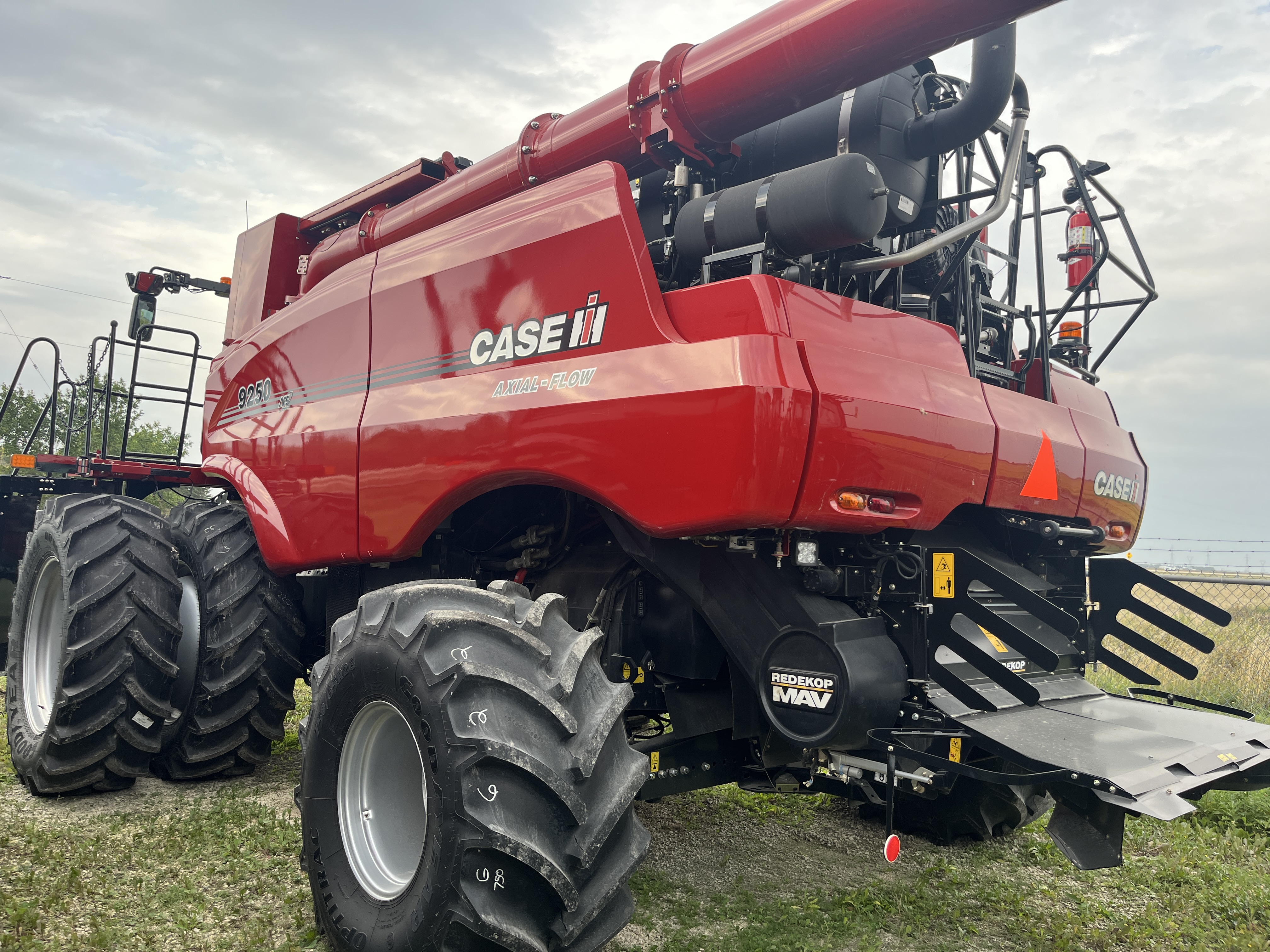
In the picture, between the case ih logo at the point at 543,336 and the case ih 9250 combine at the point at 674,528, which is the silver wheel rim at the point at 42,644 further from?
the case ih logo at the point at 543,336

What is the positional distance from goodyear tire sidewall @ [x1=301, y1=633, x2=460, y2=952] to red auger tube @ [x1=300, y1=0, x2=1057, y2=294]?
216 centimetres

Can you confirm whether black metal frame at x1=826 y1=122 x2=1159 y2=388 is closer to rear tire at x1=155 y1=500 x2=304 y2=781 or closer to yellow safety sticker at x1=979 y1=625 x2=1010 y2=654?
yellow safety sticker at x1=979 y1=625 x2=1010 y2=654

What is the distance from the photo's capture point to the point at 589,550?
3.91 m

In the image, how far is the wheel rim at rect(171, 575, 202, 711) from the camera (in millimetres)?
4840

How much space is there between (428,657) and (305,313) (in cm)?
263

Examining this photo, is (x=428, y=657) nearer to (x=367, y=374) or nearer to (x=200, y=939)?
(x=200, y=939)

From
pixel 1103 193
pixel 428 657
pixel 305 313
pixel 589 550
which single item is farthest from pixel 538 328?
pixel 1103 193

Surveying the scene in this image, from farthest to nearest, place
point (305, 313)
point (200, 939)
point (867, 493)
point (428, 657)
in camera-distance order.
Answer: point (305, 313) < point (200, 939) < point (867, 493) < point (428, 657)

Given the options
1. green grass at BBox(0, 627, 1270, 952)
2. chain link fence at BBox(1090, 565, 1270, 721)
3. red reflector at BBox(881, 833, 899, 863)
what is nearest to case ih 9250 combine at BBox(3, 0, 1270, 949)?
red reflector at BBox(881, 833, 899, 863)

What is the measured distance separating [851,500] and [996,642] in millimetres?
1061

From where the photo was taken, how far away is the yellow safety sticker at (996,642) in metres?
3.51

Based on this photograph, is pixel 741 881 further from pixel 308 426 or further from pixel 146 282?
pixel 146 282

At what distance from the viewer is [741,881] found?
3.99 metres

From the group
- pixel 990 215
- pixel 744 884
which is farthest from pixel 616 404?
pixel 744 884
